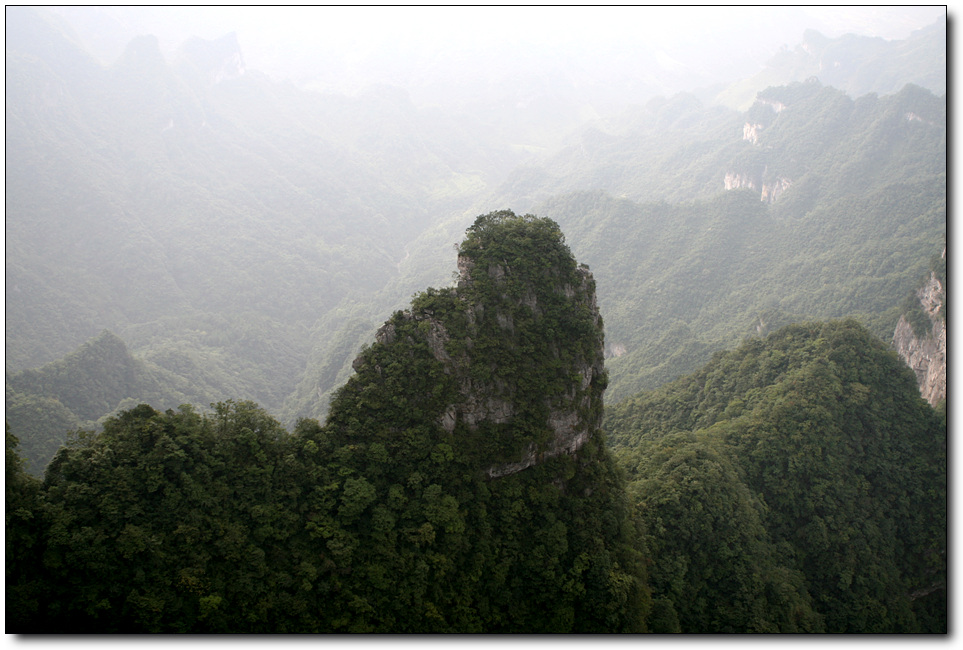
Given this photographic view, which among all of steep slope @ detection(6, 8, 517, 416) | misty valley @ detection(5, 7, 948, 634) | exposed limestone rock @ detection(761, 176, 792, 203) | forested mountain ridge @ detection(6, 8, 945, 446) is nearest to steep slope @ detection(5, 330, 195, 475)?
misty valley @ detection(5, 7, 948, 634)

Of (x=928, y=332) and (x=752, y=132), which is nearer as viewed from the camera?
(x=928, y=332)

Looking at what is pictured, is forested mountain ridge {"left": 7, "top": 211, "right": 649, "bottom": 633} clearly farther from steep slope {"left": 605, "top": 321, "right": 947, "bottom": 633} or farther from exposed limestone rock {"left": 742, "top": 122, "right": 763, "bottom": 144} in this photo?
exposed limestone rock {"left": 742, "top": 122, "right": 763, "bottom": 144}

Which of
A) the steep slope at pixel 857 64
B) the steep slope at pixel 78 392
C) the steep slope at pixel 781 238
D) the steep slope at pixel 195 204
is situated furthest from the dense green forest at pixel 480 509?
the steep slope at pixel 857 64

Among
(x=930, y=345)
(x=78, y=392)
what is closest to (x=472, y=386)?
(x=930, y=345)

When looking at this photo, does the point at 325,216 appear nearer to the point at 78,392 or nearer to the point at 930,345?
the point at 78,392

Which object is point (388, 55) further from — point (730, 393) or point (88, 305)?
point (730, 393)

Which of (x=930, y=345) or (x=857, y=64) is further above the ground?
(x=857, y=64)

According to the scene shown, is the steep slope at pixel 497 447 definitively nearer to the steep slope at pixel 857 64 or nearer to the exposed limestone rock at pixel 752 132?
the exposed limestone rock at pixel 752 132
